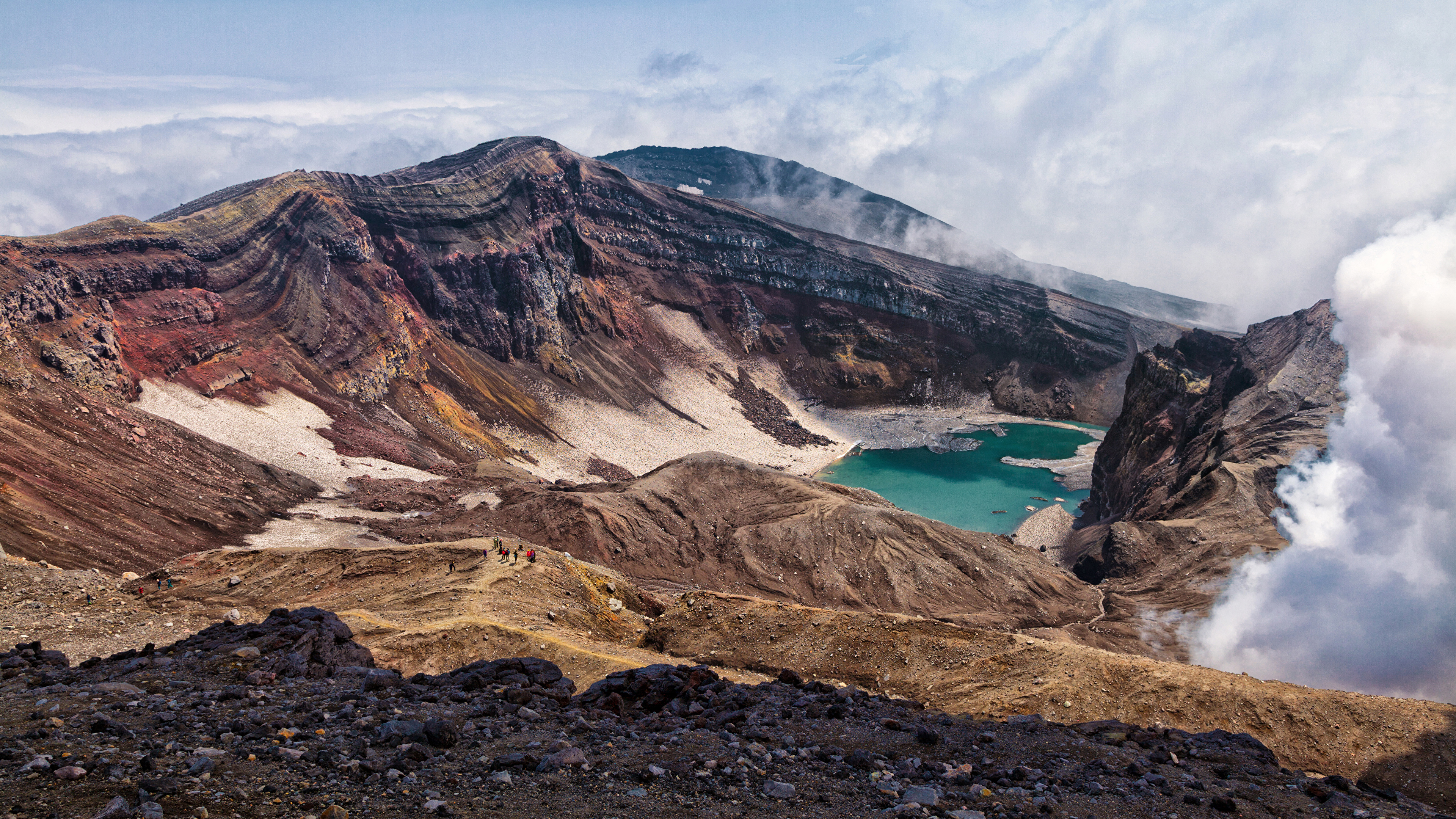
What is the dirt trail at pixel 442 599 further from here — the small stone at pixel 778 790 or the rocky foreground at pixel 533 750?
the small stone at pixel 778 790

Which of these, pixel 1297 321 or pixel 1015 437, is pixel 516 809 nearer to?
pixel 1297 321

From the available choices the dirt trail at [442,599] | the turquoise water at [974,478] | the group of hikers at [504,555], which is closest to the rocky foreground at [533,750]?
the dirt trail at [442,599]

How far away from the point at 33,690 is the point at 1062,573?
5615 centimetres

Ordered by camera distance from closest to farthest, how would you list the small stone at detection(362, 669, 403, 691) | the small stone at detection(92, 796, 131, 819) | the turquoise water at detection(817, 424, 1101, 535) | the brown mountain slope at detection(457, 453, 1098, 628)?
the small stone at detection(92, 796, 131, 819) → the small stone at detection(362, 669, 403, 691) → the brown mountain slope at detection(457, 453, 1098, 628) → the turquoise water at detection(817, 424, 1101, 535)

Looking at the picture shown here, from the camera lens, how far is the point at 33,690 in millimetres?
15195

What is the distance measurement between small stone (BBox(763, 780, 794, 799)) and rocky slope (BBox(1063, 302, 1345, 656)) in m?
41.0

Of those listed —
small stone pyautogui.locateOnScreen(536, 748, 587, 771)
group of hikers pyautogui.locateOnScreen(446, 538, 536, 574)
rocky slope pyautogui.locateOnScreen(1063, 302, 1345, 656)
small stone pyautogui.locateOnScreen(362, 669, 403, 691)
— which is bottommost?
small stone pyautogui.locateOnScreen(362, 669, 403, 691)

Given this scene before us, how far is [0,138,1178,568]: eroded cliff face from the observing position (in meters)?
77.7

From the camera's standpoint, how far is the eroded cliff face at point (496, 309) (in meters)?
77.7

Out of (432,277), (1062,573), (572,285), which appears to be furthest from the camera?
(572,285)

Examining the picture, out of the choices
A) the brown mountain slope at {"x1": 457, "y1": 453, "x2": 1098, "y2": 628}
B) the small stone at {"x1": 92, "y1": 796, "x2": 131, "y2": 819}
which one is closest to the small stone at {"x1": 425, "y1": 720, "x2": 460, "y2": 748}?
the small stone at {"x1": 92, "y1": 796, "x2": 131, "y2": 819}

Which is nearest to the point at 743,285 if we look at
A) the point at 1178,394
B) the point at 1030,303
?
the point at 1030,303

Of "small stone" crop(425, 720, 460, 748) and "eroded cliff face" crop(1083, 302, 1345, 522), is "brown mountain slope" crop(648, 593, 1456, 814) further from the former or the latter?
"eroded cliff face" crop(1083, 302, 1345, 522)

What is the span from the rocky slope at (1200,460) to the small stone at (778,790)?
4096 centimetres
